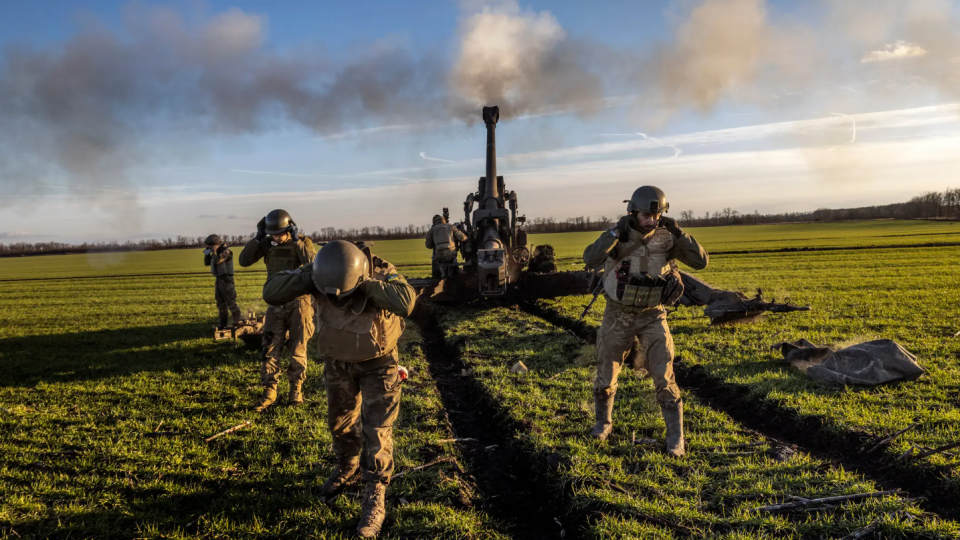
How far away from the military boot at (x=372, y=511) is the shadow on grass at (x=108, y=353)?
23.0 ft

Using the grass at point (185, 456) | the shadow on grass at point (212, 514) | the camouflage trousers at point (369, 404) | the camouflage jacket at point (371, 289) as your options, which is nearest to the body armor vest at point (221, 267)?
the grass at point (185, 456)

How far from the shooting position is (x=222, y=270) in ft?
40.7

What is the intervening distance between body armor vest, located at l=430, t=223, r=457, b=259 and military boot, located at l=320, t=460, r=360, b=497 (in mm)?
10350

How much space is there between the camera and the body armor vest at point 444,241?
15.1m

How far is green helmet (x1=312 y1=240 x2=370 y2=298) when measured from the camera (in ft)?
13.6

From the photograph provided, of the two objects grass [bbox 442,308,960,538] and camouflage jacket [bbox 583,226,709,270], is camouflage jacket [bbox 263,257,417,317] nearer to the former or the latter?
camouflage jacket [bbox 583,226,709,270]

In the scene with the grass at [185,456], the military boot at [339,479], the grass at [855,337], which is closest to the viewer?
the grass at [185,456]

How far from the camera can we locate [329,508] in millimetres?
4672

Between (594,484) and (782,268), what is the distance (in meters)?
24.0

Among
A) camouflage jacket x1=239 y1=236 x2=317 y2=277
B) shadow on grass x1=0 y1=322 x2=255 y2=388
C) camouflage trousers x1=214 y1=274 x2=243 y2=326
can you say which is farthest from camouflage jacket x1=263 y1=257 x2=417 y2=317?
camouflage trousers x1=214 y1=274 x2=243 y2=326

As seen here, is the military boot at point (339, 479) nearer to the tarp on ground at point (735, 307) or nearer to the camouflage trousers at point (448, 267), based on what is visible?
the tarp on ground at point (735, 307)

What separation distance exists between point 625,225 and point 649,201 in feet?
1.07

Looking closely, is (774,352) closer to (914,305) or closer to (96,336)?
(914,305)

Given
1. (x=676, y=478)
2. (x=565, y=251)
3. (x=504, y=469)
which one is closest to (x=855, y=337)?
(x=676, y=478)
